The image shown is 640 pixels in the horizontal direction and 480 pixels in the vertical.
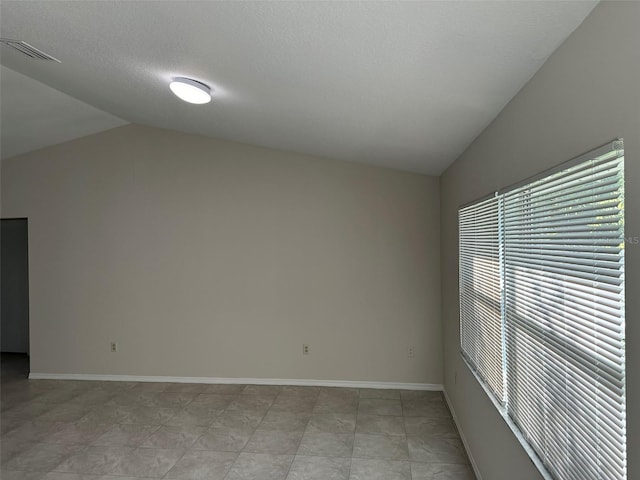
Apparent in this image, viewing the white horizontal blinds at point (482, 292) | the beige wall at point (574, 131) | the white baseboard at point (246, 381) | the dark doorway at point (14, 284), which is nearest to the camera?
the beige wall at point (574, 131)

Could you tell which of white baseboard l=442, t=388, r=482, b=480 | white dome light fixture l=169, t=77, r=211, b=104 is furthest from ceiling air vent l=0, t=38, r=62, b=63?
white baseboard l=442, t=388, r=482, b=480

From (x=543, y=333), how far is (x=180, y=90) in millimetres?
2629

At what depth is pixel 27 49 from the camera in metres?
2.78

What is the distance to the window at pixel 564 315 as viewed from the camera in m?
1.17

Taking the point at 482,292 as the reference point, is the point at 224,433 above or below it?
below

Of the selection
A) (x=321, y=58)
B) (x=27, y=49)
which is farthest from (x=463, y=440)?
(x=27, y=49)

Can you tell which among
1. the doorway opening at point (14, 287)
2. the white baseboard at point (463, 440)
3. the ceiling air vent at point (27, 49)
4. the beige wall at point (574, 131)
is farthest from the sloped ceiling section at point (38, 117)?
the white baseboard at point (463, 440)

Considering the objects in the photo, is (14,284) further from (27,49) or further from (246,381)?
(27,49)

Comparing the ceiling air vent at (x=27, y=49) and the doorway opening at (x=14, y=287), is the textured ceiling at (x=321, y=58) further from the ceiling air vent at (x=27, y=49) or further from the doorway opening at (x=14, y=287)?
the doorway opening at (x=14, y=287)

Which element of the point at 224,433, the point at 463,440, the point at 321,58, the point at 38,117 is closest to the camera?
the point at 321,58

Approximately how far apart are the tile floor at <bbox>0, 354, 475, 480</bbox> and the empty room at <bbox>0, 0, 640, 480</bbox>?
3 cm

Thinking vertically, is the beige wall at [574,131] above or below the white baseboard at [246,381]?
above

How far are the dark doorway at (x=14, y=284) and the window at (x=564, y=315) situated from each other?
707 cm

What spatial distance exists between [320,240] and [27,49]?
3.14 meters
